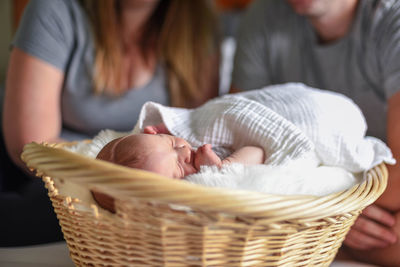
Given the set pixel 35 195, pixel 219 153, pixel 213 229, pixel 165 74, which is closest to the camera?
pixel 213 229

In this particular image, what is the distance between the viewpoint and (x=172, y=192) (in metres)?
0.52

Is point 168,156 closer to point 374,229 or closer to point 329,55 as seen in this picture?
point 374,229

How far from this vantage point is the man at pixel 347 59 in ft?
2.87

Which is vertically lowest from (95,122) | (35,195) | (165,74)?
(35,195)

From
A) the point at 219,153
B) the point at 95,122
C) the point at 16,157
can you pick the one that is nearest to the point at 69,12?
the point at 95,122

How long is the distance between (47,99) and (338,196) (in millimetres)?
828

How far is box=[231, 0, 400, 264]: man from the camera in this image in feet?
2.87

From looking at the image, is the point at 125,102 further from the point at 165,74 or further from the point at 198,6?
the point at 198,6

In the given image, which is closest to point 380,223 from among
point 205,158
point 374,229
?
point 374,229

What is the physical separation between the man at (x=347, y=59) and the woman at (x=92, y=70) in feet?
0.51

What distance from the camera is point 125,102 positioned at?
1262 millimetres

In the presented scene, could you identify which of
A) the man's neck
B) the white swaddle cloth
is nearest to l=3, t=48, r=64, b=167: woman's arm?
the white swaddle cloth

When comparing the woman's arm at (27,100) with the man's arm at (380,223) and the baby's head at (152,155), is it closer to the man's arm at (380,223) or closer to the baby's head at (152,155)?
the baby's head at (152,155)

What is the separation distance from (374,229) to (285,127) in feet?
0.94
